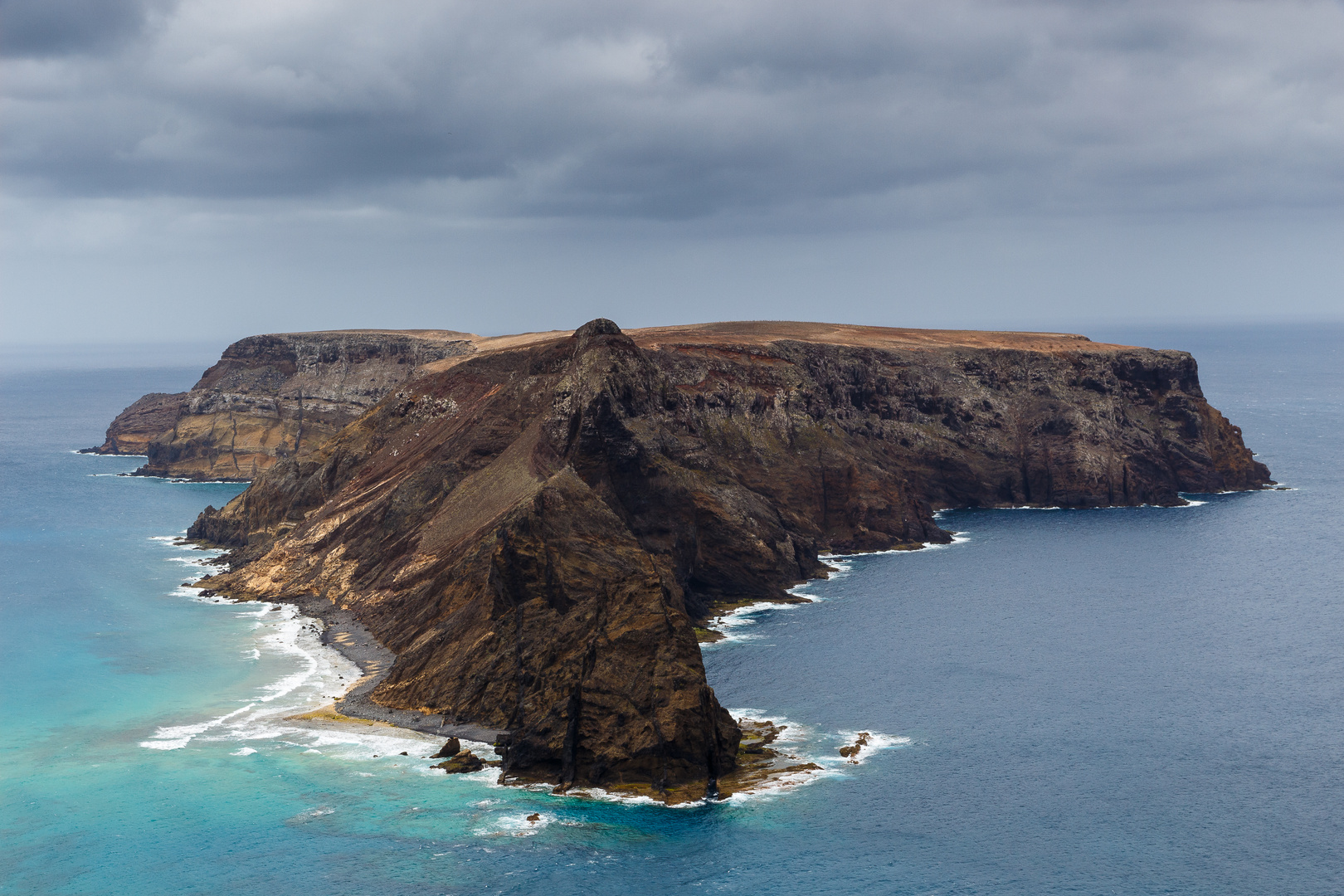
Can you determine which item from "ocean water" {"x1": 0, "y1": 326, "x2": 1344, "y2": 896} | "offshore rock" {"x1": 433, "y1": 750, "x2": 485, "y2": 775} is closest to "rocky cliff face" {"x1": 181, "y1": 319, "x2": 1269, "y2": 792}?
"offshore rock" {"x1": 433, "y1": 750, "x2": 485, "y2": 775}

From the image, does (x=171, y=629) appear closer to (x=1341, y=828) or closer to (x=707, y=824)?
(x=707, y=824)

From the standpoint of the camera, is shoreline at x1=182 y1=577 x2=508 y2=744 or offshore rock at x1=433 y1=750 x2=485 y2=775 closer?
offshore rock at x1=433 y1=750 x2=485 y2=775

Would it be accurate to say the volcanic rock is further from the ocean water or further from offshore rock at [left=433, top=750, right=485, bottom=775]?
the ocean water

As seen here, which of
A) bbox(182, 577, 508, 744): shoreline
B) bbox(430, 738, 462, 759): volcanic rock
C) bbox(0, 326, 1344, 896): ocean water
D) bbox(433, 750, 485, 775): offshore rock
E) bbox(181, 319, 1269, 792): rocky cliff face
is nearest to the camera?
bbox(0, 326, 1344, 896): ocean water

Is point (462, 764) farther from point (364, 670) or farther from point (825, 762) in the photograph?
point (364, 670)

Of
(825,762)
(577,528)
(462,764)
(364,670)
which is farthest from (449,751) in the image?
(577,528)

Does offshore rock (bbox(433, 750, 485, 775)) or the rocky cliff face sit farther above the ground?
the rocky cliff face
